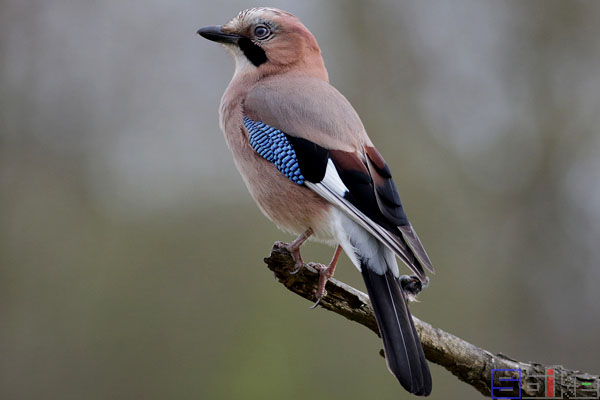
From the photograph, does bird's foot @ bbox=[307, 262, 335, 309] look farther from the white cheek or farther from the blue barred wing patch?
the white cheek

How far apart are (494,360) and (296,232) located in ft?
3.79

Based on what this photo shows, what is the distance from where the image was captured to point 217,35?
13.6 feet

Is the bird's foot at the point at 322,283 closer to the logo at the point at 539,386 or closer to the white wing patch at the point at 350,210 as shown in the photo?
the white wing patch at the point at 350,210

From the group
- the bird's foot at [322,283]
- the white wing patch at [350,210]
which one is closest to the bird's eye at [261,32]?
the white wing patch at [350,210]

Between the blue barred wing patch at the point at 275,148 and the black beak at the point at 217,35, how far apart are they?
27.8 inches

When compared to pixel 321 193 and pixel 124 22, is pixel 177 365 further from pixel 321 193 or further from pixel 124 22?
pixel 124 22

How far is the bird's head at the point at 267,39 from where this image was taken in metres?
4.12

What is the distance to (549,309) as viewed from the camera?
7.99 meters

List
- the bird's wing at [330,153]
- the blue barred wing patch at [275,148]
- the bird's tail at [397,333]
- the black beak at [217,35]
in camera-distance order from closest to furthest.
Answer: the bird's tail at [397,333] → the bird's wing at [330,153] → the blue barred wing patch at [275,148] → the black beak at [217,35]

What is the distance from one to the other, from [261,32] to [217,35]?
0.84 ft

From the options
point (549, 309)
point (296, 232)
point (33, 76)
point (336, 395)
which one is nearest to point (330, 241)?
point (296, 232)

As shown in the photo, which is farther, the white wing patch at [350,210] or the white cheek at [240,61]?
the white cheek at [240,61]

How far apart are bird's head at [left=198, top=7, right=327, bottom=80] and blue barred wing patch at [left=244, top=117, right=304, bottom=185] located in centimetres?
59

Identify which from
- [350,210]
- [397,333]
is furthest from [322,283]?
[397,333]
